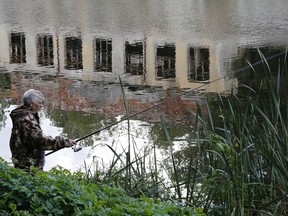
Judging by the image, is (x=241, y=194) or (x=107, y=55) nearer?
(x=241, y=194)

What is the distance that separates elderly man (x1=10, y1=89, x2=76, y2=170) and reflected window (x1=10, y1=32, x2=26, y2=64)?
12.7 metres

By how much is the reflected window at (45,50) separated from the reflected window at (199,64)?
333 centimetres

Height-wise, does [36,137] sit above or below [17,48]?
below

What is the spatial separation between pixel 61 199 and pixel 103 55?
17.5 m

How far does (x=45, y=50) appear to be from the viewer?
22016 millimetres

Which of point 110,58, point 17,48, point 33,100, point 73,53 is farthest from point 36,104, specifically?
point 17,48

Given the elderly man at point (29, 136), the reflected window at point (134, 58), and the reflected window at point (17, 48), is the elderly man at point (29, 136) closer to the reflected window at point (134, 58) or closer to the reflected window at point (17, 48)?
the reflected window at point (134, 58)

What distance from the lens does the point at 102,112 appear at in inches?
520

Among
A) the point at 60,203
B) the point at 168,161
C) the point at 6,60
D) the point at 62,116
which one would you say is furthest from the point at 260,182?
the point at 6,60

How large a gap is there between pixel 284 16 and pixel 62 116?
1378cm

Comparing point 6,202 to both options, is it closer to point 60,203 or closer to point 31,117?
point 60,203

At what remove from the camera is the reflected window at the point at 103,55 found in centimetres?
1903

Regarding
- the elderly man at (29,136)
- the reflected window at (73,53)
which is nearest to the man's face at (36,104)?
the elderly man at (29,136)

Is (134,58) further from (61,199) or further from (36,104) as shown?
(61,199)
